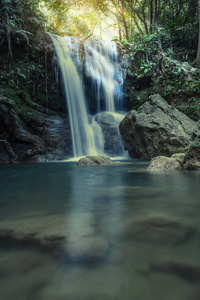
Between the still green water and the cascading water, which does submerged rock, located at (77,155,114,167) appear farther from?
the still green water

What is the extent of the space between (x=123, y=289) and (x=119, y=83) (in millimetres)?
14854

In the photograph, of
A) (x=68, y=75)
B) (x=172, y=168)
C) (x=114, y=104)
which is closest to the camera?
(x=172, y=168)

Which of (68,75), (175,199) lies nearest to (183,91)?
(68,75)

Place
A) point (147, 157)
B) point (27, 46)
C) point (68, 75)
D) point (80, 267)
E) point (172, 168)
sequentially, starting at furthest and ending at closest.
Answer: point (68, 75)
point (27, 46)
point (147, 157)
point (172, 168)
point (80, 267)

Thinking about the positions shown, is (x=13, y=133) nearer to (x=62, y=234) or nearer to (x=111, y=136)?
(x=111, y=136)

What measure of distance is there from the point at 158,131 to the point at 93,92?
20.8 ft

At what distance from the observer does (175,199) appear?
2.45 m

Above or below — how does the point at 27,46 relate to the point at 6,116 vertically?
above

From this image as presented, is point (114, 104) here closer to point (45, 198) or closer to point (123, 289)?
point (45, 198)

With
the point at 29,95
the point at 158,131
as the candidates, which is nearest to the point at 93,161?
the point at 158,131

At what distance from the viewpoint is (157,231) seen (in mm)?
1471

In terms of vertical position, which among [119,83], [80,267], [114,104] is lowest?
[80,267]

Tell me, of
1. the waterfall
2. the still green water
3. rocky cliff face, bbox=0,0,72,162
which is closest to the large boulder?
the waterfall

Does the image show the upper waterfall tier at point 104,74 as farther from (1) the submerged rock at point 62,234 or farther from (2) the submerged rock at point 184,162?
(1) the submerged rock at point 62,234
